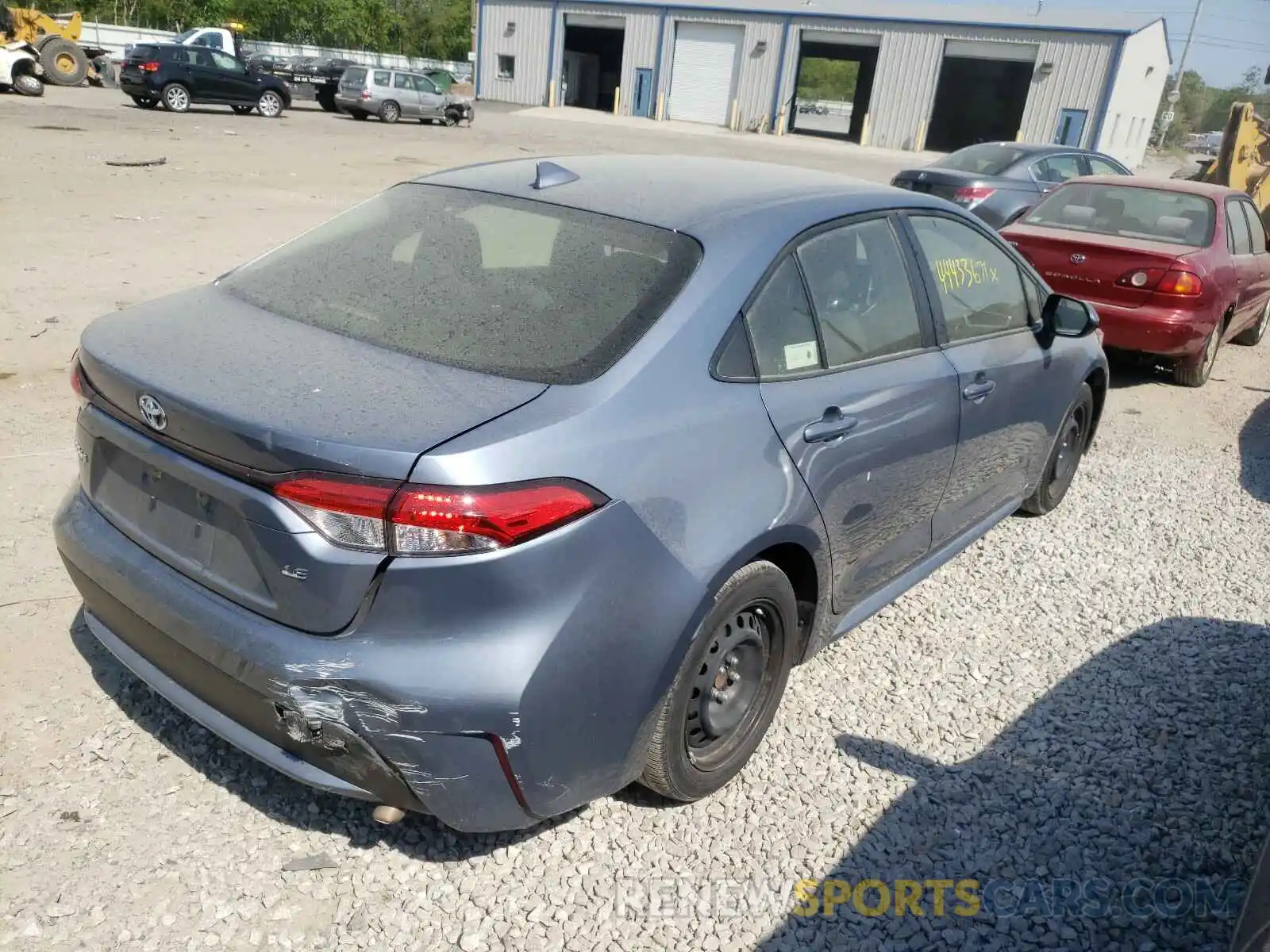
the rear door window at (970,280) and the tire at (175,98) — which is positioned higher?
the rear door window at (970,280)

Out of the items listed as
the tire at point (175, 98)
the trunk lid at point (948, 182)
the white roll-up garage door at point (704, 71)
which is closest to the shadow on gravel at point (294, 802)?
the trunk lid at point (948, 182)

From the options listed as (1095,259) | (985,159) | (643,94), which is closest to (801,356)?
(1095,259)

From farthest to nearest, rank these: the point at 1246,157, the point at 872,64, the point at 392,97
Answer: the point at 872,64
the point at 392,97
the point at 1246,157

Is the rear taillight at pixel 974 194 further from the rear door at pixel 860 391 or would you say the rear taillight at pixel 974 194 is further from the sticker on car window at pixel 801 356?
the sticker on car window at pixel 801 356

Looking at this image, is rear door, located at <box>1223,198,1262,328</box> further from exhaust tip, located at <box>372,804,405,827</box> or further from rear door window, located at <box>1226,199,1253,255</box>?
exhaust tip, located at <box>372,804,405,827</box>

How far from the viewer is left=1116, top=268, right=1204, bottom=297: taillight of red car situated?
6.93 meters

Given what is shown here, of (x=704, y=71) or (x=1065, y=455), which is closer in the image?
(x=1065, y=455)

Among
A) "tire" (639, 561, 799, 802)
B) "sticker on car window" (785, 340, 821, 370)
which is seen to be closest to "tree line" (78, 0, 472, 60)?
"sticker on car window" (785, 340, 821, 370)

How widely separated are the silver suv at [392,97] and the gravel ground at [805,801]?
84.8 ft

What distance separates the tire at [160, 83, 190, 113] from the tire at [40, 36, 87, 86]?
4709mm

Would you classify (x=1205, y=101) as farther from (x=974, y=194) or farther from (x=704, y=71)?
(x=974, y=194)

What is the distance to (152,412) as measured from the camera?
232cm

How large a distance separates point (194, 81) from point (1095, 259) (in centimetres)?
2363

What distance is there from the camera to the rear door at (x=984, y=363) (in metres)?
3.61
